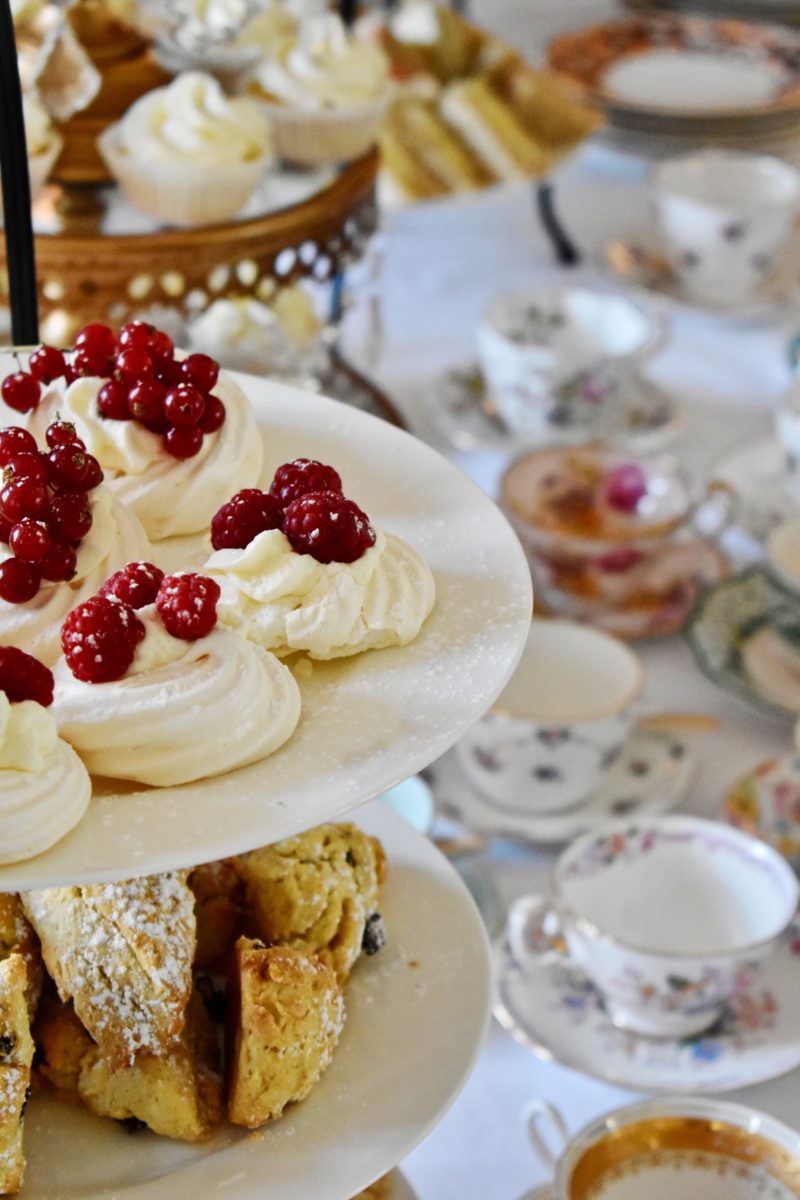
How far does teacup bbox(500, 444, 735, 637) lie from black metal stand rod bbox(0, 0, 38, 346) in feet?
2.94

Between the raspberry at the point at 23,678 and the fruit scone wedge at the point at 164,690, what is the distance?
18 millimetres

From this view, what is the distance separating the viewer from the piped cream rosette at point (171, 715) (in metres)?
0.64

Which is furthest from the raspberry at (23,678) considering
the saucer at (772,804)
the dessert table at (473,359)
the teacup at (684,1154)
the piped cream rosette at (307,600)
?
the saucer at (772,804)

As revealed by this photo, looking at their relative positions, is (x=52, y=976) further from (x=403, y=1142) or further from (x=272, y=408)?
(x=272, y=408)

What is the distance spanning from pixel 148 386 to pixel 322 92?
1026 millimetres

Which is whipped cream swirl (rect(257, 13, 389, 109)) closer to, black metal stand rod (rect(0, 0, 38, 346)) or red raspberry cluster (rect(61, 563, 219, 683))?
black metal stand rod (rect(0, 0, 38, 346))

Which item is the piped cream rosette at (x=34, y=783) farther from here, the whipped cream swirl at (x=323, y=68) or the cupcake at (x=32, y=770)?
the whipped cream swirl at (x=323, y=68)

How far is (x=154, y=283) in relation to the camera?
139 cm

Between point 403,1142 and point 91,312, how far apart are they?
878mm

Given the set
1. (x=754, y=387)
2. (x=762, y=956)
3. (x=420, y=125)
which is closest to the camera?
(x=762, y=956)

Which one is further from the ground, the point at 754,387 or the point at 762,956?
the point at 762,956

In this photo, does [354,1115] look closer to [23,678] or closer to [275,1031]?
[275,1031]

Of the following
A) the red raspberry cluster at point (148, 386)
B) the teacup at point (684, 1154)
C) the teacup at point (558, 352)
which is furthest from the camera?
the teacup at point (558, 352)

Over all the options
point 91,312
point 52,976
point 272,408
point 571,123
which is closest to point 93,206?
point 91,312
